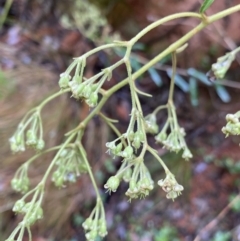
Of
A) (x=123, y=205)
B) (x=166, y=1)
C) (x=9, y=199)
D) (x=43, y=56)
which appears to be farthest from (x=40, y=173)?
(x=166, y=1)

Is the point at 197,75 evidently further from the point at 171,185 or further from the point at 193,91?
the point at 171,185

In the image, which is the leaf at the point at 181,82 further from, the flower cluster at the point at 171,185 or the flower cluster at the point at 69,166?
the flower cluster at the point at 171,185

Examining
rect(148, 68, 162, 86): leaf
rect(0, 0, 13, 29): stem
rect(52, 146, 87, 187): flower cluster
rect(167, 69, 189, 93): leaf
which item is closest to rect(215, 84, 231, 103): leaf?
rect(167, 69, 189, 93): leaf

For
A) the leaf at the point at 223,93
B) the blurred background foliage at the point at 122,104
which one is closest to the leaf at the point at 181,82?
the blurred background foliage at the point at 122,104

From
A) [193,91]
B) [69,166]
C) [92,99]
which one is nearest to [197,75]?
[193,91]

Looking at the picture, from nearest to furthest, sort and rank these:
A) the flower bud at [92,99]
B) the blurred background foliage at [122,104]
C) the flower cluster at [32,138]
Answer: the flower bud at [92,99]
the flower cluster at [32,138]
the blurred background foliage at [122,104]

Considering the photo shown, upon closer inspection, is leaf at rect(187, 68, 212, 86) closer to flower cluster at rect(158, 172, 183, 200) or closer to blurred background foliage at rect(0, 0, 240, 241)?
blurred background foliage at rect(0, 0, 240, 241)
